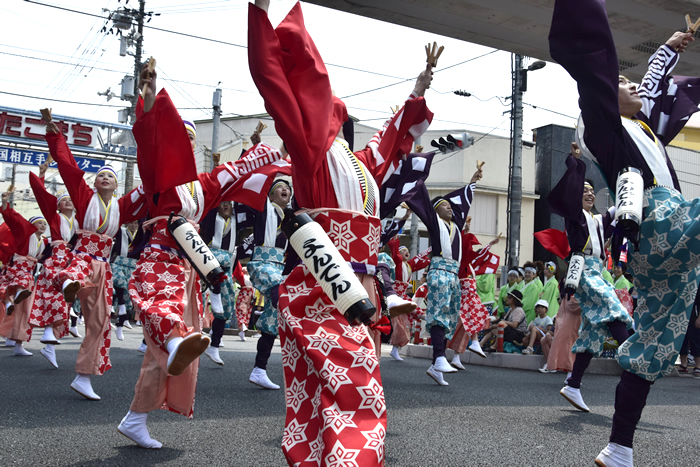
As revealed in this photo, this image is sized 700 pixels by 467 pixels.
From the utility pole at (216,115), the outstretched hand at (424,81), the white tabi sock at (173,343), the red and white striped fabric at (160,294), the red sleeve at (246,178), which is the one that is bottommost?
the white tabi sock at (173,343)

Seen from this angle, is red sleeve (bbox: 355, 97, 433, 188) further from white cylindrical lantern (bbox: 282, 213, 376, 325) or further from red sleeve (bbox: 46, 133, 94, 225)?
red sleeve (bbox: 46, 133, 94, 225)

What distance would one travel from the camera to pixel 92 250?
19.8 ft

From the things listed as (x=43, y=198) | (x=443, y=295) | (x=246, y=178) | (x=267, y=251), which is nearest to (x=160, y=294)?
(x=246, y=178)

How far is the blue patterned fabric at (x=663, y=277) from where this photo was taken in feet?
9.95

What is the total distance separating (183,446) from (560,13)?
305 centimetres

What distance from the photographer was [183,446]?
3658 millimetres

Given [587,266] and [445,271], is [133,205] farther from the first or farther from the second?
[587,266]

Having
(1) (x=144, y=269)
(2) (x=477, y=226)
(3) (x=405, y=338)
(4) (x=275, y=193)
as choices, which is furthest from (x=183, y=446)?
(2) (x=477, y=226)

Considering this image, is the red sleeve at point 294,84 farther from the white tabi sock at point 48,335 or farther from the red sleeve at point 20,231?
the red sleeve at point 20,231

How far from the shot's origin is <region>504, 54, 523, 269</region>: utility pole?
45.7 feet

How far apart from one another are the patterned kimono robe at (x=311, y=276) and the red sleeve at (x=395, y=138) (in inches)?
5.8

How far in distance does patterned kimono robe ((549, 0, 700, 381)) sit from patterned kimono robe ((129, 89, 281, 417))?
2.25 metres

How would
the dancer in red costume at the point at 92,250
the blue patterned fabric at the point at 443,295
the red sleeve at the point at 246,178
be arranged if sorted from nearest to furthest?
the red sleeve at the point at 246,178
the dancer in red costume at the point at 92,250
the blue patterned fabric at the point at 443,295

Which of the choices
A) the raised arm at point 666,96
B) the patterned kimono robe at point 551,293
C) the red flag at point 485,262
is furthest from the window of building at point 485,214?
the raised arm at point 666,96
